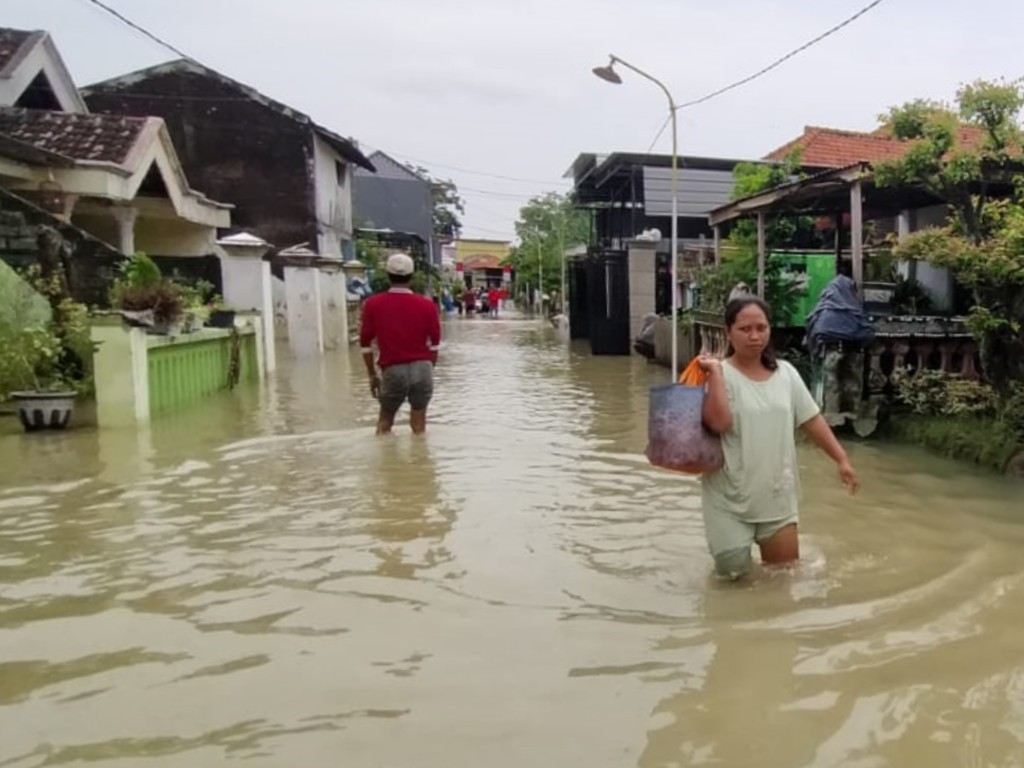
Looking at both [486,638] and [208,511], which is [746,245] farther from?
[486,638]

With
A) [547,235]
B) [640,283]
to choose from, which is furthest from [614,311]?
[547,235]

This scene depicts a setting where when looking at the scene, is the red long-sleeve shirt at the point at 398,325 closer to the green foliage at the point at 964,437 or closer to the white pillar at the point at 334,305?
the green foliage at the point at 964,437

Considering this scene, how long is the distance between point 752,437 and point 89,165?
11692mm

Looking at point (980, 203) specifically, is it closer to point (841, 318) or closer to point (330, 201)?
point (841, 318)

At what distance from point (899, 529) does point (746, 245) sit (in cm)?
919

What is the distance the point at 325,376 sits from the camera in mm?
14656

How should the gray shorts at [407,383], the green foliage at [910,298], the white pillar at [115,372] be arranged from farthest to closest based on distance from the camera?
the green foliage at [910,298], the white pillar at [115,372], the gray shorts at [407,383]

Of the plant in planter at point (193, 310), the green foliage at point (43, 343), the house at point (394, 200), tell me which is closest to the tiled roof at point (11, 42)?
the plant in planter at point (193, 310)

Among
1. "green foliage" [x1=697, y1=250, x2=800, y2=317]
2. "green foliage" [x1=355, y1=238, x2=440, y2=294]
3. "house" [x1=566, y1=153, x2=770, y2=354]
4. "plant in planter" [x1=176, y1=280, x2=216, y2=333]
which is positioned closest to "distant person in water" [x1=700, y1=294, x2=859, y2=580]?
"green foliage" [x1=697, y1=250, x2=800, y2=317]

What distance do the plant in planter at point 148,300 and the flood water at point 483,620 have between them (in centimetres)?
217

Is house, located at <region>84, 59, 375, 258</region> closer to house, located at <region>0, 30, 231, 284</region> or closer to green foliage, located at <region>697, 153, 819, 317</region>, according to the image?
house, located at <region>0, 30, 231, 284</region>

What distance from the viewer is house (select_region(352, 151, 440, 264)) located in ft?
139

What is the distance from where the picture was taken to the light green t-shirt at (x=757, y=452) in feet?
12.8

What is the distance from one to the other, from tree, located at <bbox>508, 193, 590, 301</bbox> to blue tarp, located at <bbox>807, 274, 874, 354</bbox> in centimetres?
3326
